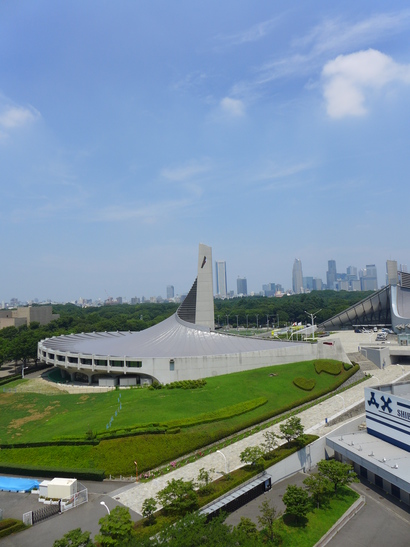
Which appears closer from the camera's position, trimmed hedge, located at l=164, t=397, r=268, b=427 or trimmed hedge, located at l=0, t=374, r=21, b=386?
trimmed hedge, located at l=164, t=397, r=268, b=427

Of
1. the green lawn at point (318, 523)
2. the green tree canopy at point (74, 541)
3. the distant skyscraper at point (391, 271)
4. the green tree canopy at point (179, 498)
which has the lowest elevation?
the green lawn at point (318, 523)

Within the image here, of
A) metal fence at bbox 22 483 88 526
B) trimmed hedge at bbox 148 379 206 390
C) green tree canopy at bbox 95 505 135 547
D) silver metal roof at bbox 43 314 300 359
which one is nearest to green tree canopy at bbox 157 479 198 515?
green tree canopy at bbox 95 505 135 547

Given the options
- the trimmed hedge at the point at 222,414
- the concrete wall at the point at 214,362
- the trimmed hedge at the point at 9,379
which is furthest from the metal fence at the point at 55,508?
the trimmed hedge at the point at 9,379

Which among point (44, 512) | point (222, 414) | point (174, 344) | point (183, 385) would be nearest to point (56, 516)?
point (44, 512)

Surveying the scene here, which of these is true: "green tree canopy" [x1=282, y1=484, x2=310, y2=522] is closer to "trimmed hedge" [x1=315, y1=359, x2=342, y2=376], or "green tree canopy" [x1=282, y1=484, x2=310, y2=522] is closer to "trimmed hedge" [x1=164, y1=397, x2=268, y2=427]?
"trimmed hedge" [x1=164, y1=397, x2=268, y2=427]

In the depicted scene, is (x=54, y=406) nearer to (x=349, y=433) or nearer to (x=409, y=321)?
(x=349, y=433)

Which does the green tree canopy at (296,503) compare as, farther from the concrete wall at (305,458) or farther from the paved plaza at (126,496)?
the concrete wall at (305,458)

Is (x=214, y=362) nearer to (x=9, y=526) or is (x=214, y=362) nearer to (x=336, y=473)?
(x=336, y=473)
